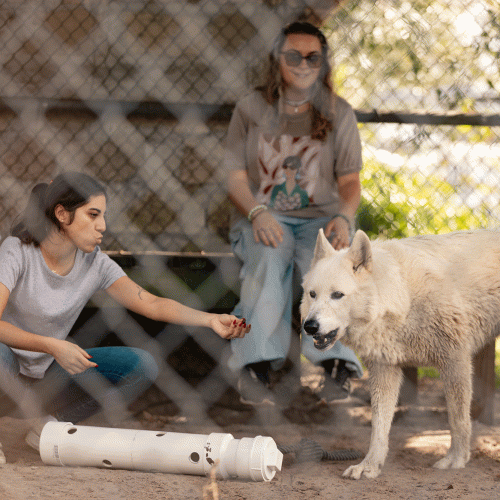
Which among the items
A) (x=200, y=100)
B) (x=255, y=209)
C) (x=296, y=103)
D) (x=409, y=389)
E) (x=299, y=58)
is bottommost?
(x=409, y=389)

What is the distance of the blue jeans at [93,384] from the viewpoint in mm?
2236

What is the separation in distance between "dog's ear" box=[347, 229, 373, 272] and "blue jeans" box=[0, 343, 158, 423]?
0.99 metres

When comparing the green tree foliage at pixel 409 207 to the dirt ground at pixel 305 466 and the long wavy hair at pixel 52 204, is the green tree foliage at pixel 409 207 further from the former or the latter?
the long wavy hair at pixel 52 204

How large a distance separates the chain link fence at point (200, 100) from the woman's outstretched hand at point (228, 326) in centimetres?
93

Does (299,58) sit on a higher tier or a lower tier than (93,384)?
higher

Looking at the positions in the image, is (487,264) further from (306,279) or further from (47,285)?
(47,285)

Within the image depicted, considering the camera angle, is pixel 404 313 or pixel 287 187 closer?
pixel 404 313

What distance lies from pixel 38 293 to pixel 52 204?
349mm

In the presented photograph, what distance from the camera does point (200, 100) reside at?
4355 millimetres

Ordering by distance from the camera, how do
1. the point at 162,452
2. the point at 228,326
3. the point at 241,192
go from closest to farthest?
1. the point at 162,452
2. the point at 228,326
3. the point at 241,192

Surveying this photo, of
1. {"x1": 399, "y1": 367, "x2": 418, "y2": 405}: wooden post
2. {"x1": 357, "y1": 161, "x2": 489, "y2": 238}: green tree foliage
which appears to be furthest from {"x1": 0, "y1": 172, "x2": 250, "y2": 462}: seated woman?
{"x1": 357, "y1": 161, "x2": 489, "y2": 238}: green tree foliage

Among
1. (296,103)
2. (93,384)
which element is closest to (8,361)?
(93,384)

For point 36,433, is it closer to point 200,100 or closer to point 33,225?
point 33,225

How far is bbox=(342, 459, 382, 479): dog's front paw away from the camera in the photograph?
78.7 inches
